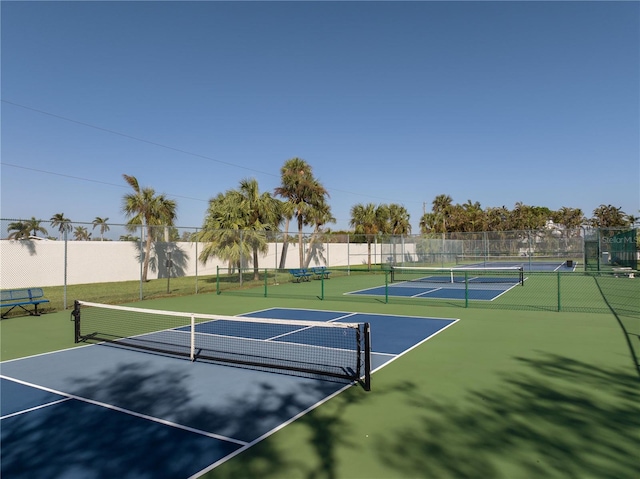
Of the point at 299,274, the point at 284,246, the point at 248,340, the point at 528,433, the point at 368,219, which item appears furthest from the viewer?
the point at 368,219

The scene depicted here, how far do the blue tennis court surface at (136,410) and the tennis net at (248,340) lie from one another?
1.31ft

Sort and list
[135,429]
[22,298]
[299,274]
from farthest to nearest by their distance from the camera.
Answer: [299,274] < [22,298] < [135,429]

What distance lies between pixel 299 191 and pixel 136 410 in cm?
2742

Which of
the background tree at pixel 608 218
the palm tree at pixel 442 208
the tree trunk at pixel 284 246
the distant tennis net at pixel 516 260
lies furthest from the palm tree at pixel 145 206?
the background tree at pixel 608 218

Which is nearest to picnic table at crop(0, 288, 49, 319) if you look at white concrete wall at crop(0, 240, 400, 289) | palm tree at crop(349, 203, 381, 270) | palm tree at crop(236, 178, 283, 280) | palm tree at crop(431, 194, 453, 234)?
white concrete wall at crop(0, 240, 400, 289)

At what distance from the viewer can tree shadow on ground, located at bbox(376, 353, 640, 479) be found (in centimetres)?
419

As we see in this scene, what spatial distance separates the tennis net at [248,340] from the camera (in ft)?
23.7

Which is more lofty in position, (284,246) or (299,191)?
(299,191)

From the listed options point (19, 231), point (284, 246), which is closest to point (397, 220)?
point (284, 246)

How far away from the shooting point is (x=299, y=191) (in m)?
32.4

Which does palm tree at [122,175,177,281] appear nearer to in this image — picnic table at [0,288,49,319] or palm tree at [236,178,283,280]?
palm tree at [236,178,283,280]

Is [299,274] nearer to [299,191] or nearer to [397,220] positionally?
[299,191]

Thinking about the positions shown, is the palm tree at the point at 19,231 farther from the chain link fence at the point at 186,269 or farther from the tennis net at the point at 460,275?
the tennis net at the point at 460,275

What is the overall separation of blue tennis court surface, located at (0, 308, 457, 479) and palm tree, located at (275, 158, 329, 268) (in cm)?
2378
